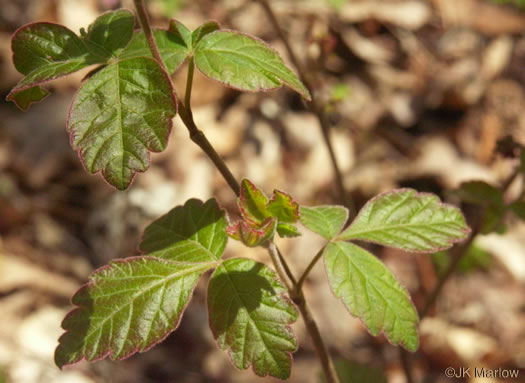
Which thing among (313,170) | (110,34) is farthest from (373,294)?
(313,170)

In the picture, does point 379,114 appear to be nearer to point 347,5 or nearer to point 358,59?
point 358,59

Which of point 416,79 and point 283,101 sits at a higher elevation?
point 283,101

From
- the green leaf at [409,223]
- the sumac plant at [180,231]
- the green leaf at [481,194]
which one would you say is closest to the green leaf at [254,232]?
the sumac plant at [180,231]

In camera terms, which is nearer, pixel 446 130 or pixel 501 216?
pixel 501 216

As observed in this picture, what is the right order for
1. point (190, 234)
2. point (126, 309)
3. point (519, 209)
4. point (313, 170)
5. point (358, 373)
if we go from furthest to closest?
point (313, 170) < point (358, 373) < point (519, 209) < point (190, 234) < point (126, 309)

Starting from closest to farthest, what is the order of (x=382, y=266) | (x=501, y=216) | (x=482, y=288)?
(x=382, y=266) → (x=501, y=216) → (x=482, y=288)

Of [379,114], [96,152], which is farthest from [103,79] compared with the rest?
[379,114]

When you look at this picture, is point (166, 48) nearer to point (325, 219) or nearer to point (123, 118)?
point (123, 118)

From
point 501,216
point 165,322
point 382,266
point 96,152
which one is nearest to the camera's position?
point 96,152
